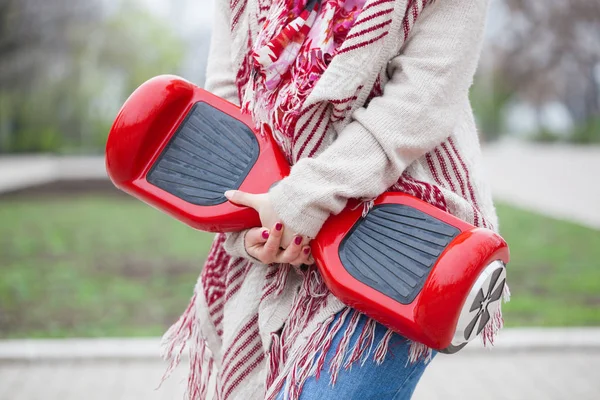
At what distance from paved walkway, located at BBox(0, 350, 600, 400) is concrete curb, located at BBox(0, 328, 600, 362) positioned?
0.12 feet

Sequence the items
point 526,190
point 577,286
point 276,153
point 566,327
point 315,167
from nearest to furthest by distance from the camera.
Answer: point 315,167
point 276,153
point 566,327
point 577,286
point 526,190

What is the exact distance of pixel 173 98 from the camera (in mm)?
1513

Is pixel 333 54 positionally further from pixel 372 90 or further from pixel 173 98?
pixel 173 98

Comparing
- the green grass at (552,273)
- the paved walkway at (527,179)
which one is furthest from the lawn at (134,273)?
the paved walkway at (527,179)

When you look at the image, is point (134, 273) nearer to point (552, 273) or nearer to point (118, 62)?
point (552, 273)

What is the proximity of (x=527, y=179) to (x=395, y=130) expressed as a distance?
15.9 m

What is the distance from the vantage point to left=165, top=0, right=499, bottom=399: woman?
1375mm

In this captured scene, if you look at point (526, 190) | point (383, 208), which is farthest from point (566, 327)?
point (526, 190)

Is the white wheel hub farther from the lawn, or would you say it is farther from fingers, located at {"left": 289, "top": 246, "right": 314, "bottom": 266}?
the lawn

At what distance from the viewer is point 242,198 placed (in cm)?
145

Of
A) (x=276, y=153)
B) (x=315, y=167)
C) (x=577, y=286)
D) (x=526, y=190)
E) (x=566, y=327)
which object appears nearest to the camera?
(x=315, y=167)

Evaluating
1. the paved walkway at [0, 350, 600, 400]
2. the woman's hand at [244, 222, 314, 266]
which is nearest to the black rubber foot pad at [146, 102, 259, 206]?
the woman's hand at [244, 222, 314, 266]

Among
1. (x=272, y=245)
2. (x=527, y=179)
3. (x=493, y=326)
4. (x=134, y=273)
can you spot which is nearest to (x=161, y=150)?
(x=272, y=245)

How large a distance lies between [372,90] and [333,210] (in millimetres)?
290
